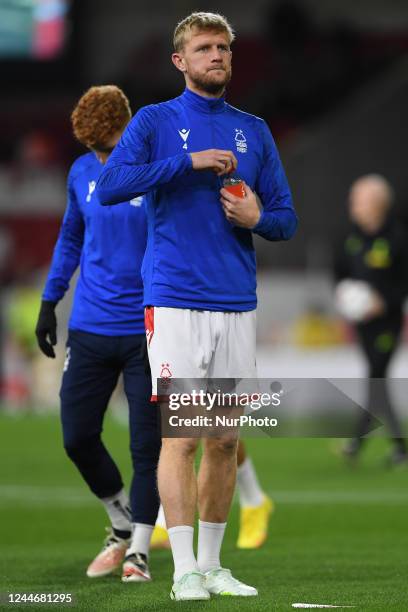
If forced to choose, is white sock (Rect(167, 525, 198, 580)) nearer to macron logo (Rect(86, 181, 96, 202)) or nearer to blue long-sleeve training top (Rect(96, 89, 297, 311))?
blue long-sleeve training top (Rect(96, 89, 297, 311))

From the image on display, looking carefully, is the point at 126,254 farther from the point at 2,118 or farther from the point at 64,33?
the point at 2,118

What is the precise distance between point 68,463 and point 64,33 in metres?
20.1

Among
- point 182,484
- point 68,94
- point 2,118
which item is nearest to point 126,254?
point 182,484

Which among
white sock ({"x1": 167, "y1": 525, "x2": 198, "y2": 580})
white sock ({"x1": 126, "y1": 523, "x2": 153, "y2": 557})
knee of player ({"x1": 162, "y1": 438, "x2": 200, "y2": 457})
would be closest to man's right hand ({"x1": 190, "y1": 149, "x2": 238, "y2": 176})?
knee of player ({"x1": 162, "y1": 438, "x2": 200, "y2": 457})

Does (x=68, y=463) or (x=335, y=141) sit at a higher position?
(x=335, y=141)

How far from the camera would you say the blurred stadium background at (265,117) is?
64.0 feet

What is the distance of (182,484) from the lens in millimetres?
5562

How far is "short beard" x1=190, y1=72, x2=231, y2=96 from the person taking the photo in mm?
5664

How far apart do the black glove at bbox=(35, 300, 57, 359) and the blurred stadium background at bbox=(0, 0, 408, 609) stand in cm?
635

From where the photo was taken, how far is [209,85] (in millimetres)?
5672

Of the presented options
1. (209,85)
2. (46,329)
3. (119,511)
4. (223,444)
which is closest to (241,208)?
(209,85)

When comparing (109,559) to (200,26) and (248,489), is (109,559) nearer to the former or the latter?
(248,489)

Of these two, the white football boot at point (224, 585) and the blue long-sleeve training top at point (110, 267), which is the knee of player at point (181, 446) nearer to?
the white football boot at point (224, 585)

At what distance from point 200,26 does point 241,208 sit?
27.5 inches
